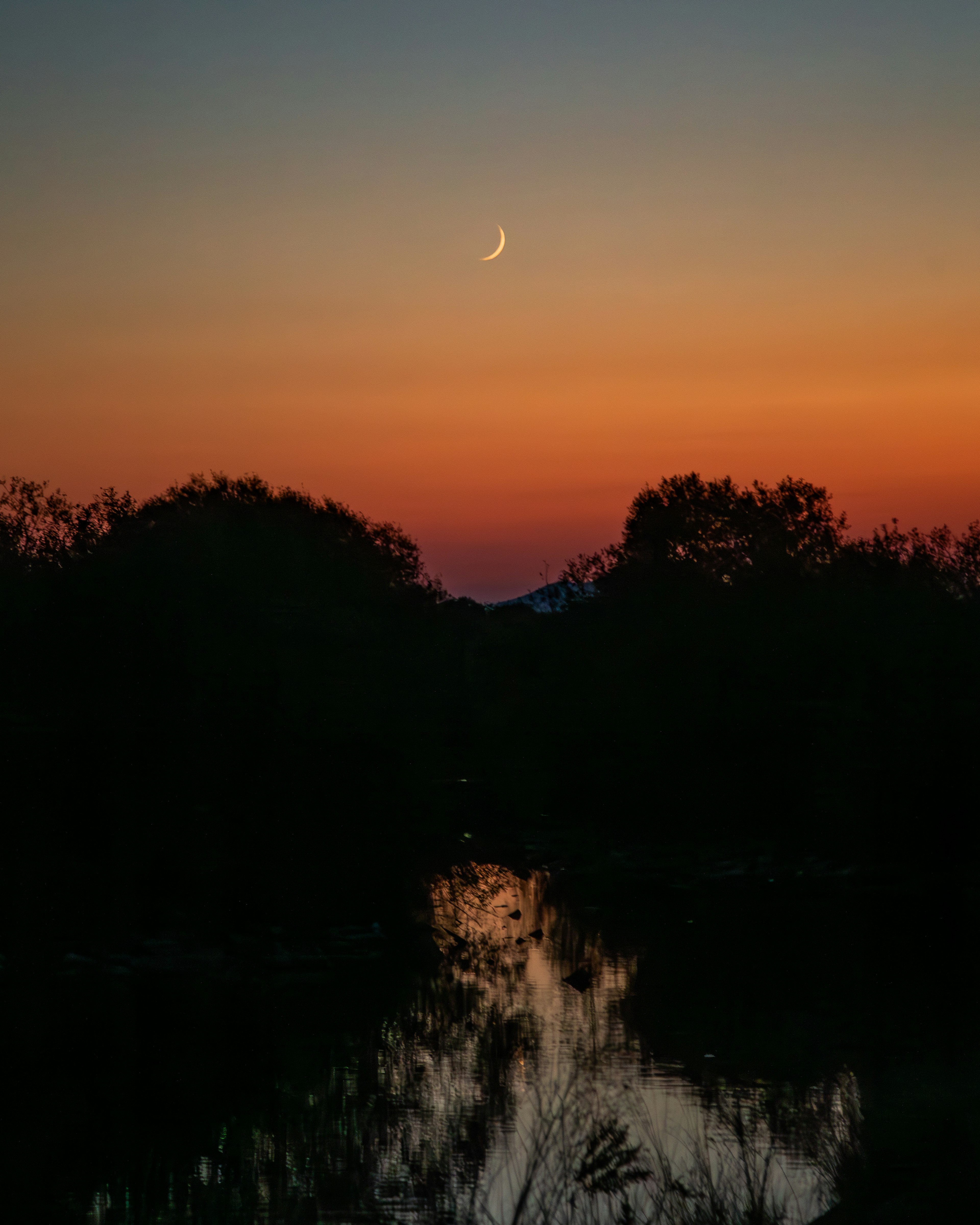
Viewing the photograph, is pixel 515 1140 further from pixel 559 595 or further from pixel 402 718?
pixel 559 595

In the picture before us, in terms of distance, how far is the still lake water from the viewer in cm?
1371

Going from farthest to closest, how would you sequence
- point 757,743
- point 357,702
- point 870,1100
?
point 757,743 < point 357,702 < point 870,1100

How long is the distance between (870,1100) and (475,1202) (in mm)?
7136

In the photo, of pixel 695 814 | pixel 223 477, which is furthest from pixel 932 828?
pixel 223 477

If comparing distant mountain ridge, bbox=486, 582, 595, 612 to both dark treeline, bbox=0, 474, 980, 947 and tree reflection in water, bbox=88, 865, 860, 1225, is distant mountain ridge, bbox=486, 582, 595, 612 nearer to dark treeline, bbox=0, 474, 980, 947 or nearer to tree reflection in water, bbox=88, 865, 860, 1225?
dark treeline, bbox=0, 474, 980, 947

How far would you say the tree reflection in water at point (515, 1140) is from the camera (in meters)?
13.0

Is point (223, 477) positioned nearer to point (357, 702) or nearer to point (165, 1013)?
point (357, 702)

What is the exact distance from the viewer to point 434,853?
38219 millimetres

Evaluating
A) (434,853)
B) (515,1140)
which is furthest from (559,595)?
(515,1140)

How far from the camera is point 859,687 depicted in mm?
43312

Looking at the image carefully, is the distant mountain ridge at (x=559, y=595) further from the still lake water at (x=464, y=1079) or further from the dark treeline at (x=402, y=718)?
the still lake water at (x=464, y=1079)

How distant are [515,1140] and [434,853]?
2268 cm

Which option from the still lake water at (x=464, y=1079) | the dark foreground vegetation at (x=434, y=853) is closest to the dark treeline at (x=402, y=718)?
the dark foreground vegetation at (x=434, y=853)

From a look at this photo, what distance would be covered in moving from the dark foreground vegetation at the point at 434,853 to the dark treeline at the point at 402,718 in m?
0.11
